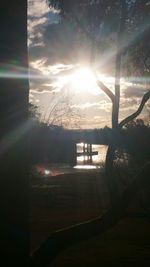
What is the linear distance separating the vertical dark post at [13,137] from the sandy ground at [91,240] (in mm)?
5236

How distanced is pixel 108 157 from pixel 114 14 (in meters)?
4.12

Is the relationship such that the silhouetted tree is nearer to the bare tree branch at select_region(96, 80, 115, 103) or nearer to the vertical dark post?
the bare tree branch at select_region(96, 80, 115, 103)

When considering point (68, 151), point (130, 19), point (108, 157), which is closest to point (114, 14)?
point (130, 19)

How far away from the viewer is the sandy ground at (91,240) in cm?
802

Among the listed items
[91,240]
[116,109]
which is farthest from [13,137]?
[116,109]

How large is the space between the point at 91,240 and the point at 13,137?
7950 mm

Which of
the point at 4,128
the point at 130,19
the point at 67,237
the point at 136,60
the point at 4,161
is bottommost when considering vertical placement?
the point at 67,237

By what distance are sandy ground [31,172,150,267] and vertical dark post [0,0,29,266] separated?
5236mm

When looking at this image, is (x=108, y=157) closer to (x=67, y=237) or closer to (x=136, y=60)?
(x=136, y=60)

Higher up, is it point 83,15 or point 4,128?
point 83,15

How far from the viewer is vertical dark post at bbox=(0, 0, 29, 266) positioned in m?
2.49

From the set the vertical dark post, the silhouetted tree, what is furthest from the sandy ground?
the vertical dark post

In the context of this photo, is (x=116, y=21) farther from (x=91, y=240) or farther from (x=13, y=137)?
(x=13, y=137)

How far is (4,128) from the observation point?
2.51 metres
